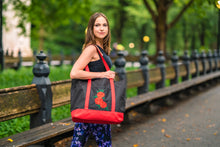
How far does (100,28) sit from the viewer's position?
10.4ft

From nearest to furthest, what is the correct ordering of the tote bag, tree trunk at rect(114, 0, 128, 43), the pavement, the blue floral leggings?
the tote bag
the blue floral leggings
the pavement
tree trunk at rect(114, 0, 128, 43)

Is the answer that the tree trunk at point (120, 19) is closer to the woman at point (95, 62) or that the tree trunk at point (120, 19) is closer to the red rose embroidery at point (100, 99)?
the woman at point (95, 62)

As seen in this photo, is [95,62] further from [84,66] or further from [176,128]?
[176,128]

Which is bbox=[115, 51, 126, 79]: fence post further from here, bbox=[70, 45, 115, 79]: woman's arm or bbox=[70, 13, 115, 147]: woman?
bbox=[70, 45, 115, 79]: woman's arm

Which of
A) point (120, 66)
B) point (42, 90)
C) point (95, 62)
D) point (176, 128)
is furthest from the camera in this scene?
point (120, 66)

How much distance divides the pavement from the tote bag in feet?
6.68

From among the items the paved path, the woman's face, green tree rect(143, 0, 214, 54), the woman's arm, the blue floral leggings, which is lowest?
the paved path

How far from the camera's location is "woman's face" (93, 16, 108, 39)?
3182mm

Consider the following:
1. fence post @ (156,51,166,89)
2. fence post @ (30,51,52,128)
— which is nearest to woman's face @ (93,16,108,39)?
fence post @ (30,51,52,128)

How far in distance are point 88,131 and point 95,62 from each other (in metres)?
0.68

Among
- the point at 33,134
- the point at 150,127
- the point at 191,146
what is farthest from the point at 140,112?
the point at 33,134

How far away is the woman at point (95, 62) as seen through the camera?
3.05m

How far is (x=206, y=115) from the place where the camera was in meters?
7.35

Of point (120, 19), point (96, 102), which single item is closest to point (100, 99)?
point (96, 102)
